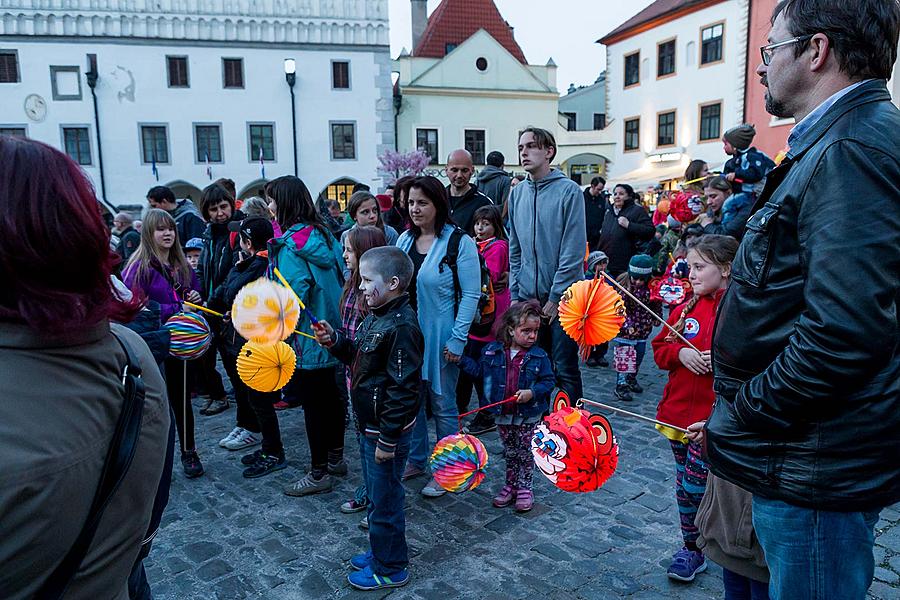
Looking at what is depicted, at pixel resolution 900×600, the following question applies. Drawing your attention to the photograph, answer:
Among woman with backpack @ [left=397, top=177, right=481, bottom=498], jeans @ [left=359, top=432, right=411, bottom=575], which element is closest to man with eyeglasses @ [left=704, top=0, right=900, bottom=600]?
jeans @ [left=359, top=432, right=411, bottom=575]

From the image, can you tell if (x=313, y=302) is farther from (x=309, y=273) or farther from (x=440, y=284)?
→ (x=440, y=284)

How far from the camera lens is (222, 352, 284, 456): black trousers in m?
4.51

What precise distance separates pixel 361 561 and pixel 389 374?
103cm

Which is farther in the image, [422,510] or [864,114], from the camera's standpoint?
[422,510]

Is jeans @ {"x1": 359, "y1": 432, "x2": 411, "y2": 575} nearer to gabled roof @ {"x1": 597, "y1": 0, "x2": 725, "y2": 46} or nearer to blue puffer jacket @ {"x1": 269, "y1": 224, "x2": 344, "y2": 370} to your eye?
blue puffer jacket @ {"x1": 269, "y1": 224, "x2": 344, "y2": 370}

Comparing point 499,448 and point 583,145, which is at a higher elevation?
point 583,145

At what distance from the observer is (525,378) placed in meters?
3.90

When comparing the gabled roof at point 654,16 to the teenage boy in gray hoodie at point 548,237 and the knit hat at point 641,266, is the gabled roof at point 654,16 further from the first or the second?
the teenage boy in gray hoodie at point 548,237

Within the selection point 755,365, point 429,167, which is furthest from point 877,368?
point 429,167

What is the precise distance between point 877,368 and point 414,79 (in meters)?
30.3

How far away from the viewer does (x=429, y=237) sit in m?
4.25

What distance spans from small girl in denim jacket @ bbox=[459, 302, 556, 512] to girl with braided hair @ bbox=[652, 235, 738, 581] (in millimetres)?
900

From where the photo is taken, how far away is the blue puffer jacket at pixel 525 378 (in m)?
3.87

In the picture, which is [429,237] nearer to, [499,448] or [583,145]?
[499,448]
